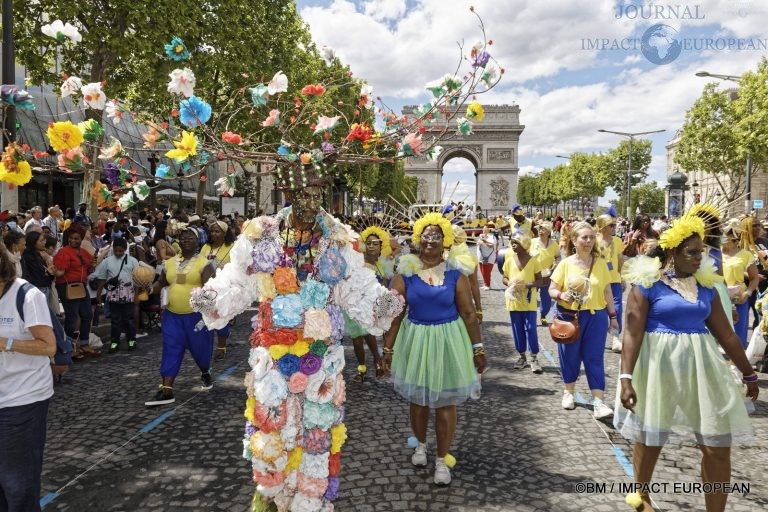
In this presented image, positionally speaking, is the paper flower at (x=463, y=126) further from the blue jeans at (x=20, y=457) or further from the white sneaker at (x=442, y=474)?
the blue jeans at (x=20, y=457)

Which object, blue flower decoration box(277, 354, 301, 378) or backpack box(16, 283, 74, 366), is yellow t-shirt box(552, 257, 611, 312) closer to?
blue flower decoration box(277, 354, 301, 378)

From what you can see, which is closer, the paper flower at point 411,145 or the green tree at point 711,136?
the paper flower at point 411,145

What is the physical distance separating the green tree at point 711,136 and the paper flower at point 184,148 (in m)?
38.8

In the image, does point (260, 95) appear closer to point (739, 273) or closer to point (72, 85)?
point (72, 85)

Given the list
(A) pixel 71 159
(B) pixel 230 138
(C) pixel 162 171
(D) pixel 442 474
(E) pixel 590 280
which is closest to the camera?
(A) pixel 71 159

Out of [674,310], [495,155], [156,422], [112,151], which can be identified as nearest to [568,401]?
[674,310]

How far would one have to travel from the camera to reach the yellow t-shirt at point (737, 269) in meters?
6.54

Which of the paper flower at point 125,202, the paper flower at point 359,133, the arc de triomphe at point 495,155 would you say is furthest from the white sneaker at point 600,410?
the arc de triomphe at point 495,155

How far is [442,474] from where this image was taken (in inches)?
155

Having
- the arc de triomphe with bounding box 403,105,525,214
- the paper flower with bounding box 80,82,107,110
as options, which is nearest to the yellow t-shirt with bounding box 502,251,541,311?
the paper flower with bounding box 80,82,107,110

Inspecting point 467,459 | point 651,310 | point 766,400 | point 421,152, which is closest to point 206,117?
point 421,152

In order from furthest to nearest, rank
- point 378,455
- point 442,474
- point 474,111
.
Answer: point 378,455 < point 442,474 < point 474,111

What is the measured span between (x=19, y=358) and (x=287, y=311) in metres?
1.54

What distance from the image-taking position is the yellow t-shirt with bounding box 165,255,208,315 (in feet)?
19.1
